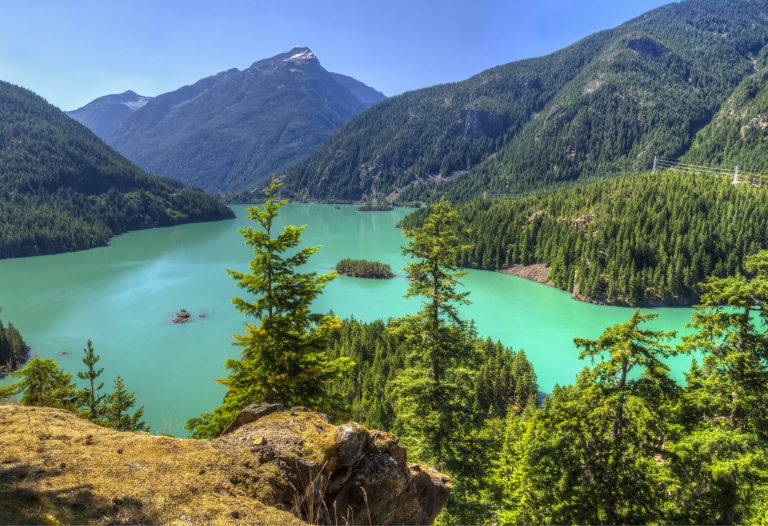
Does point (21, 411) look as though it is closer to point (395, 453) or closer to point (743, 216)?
point (395, 453)

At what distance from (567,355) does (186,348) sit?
125ft

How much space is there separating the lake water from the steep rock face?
24456 millimetres

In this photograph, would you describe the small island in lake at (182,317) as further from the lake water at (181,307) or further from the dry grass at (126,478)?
the dry grass at (126,478)

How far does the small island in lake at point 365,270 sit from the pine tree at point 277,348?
61.9m

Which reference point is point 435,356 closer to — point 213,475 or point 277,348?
point 277,348

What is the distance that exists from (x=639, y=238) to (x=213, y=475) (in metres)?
75.7

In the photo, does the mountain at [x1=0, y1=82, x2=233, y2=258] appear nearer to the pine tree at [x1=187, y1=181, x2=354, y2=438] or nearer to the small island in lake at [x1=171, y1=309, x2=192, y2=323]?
the small island in lake at [x1=171, y1=309, x2=192, y2=323]

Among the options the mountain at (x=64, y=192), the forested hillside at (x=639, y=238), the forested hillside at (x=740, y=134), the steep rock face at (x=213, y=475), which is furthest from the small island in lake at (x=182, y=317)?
Answer: the forested hillside at (x=740, y=134)

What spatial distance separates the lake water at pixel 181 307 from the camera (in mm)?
36219

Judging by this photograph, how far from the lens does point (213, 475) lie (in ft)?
19.0

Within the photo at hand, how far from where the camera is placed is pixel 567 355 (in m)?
41.4

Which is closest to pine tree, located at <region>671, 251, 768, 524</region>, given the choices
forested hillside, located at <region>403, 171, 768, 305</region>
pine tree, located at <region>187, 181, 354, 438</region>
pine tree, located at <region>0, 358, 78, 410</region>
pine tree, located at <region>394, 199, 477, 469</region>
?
pine tree, located at <region>394, 199, 477, 469</region>

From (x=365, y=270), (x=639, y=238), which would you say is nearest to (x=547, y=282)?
(x=639, y=238)

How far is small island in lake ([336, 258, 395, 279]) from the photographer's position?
7344cm
